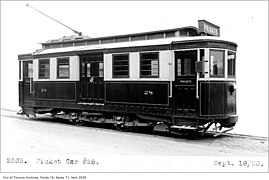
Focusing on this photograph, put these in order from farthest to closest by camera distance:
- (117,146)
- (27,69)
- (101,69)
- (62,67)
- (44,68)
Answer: (27,69) → (44,68) → (62,67) → (101,69) → (117,146)

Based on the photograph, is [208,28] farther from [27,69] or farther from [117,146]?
[27,69]

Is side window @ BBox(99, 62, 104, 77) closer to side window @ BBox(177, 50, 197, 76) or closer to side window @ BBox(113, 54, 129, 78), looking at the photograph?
side window @ BBox(113, 54, 129, 78)

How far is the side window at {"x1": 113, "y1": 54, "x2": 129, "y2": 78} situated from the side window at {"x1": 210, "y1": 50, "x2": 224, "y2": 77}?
2888 millimetres

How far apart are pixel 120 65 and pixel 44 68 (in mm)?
4213

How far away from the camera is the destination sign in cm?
1044

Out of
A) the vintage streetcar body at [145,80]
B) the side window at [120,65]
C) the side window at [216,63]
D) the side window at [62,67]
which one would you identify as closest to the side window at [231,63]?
the vintage streetcar body at [145,80]

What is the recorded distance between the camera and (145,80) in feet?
34.7

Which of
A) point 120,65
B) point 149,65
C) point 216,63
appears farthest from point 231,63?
point 120,65

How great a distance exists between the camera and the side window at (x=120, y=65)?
1109 cm

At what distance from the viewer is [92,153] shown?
822 cm

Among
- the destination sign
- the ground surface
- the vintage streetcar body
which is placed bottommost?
the ground surface

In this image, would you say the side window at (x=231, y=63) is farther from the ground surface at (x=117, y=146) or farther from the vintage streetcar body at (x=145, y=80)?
the ground surface at (x=117, y=146)

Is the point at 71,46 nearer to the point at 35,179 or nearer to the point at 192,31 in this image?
the point at 192,31

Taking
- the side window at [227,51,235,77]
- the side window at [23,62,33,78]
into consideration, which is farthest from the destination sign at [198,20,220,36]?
the side window at [23,62,33,78]
